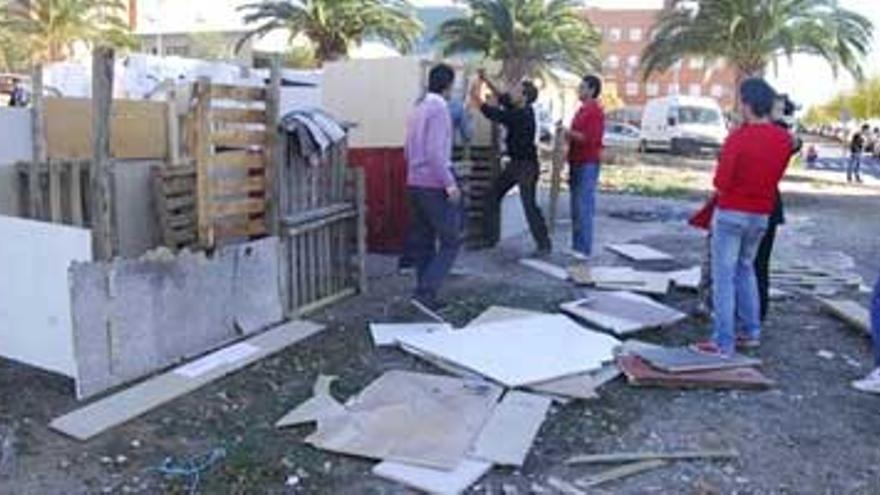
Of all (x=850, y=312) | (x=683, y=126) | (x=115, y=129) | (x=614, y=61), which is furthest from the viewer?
(x=614, y=61)

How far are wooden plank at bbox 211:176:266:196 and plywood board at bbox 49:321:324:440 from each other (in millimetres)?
1013

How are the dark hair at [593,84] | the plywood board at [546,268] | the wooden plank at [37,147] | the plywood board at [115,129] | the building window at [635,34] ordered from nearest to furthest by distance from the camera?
the wooden plank at [37,147]
the plywood board at [115,129]
the plywood board at [546,268]
the dark hair at [593,84]
the building window at [635,34]

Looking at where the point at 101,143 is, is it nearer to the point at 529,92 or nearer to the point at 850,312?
the point at 529,92

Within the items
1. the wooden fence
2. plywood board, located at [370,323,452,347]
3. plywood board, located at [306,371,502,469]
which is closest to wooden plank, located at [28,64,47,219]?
the wooden fence

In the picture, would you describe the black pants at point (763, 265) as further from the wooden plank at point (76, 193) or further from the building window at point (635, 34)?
the building window at point (635, 34)

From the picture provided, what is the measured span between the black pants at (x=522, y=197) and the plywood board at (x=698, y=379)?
162 inches

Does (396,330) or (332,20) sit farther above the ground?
(332,20)

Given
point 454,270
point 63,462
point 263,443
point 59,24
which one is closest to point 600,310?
point 454,270

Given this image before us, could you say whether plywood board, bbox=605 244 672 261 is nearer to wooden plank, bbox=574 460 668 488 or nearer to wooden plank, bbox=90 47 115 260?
wooden plank, bbox=574 460 668 488

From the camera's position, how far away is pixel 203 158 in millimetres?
6559

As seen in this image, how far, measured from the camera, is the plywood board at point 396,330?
6590 mm

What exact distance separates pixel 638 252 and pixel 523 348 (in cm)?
465

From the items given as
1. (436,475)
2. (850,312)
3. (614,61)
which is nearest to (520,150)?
(850,312)

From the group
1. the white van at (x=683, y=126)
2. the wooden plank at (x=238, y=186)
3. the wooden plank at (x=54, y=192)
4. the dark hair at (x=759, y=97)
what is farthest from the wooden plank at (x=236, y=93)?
the white van at (x=683, y=126)
